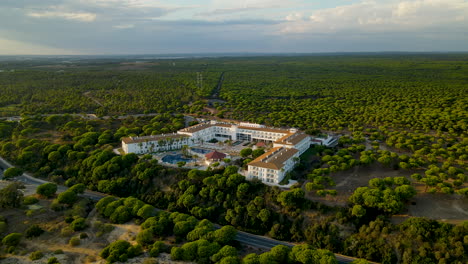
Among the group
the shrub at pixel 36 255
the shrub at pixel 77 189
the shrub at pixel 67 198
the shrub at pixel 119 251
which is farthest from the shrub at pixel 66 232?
the shrub at pixel 77 189

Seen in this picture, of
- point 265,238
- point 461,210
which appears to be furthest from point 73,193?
point 461,210

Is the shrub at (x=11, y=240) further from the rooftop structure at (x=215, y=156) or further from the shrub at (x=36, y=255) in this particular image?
the rooftop structure at (x=215, y=156)

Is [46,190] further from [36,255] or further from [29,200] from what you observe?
[36,255]

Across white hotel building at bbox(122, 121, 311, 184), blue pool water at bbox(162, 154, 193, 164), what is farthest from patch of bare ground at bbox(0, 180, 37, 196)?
blue pool water at bbox(162, 154, 193, 164)

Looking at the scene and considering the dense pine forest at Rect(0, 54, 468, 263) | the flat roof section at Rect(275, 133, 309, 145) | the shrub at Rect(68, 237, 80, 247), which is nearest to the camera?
the dense pine forest at Rect(0, 54, 468, 263)

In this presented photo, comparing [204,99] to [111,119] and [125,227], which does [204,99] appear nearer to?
[111,119]

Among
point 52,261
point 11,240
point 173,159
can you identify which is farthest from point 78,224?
point 173,159

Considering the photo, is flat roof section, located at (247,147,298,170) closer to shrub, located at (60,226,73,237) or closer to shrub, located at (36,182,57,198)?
shrub, located at (60,226,73,237)
